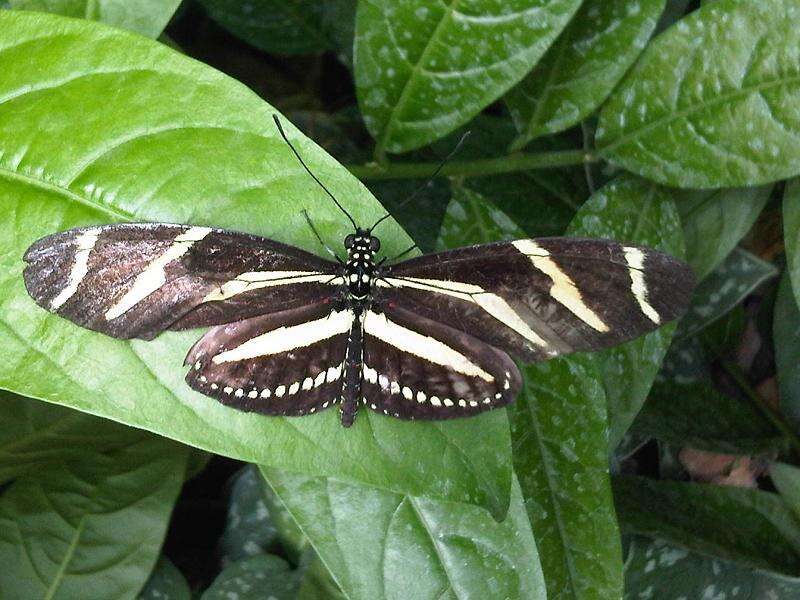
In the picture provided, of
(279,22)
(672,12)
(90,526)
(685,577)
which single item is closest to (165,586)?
(90,526)

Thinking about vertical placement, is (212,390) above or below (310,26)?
below

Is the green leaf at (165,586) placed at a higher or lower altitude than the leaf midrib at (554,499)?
lower

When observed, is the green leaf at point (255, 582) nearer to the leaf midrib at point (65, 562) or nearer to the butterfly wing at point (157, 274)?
the leaf midrib at point (65, 562)

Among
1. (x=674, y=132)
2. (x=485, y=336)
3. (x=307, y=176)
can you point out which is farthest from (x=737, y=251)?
(x=307, y=176)

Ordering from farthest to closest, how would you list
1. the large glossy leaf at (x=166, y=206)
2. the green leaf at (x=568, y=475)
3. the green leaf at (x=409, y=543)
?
the green leaf at (x=568, y=475) → the green leaf at (x=409, y=543) → the large glossy leaf at (x=166, y=206)

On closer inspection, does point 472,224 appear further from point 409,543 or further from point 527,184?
point 409,543

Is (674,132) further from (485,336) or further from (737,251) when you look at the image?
(485,336)

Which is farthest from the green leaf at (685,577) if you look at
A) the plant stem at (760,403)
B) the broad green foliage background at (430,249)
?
the plant stem at (760,403)

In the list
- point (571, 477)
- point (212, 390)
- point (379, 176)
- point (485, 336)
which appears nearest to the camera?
point (212, 390)
